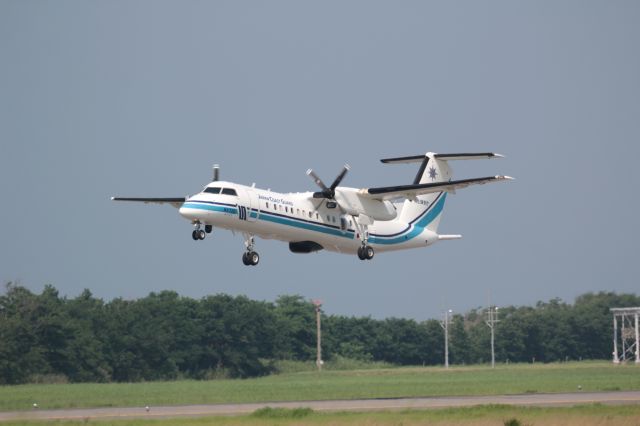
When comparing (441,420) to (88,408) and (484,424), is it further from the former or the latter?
(88,408)

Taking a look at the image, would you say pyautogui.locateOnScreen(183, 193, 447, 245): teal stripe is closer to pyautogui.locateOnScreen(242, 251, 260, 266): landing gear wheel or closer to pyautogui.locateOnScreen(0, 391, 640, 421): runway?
pyautogui.locateOnScreen(242, 251, 260, 266): landing gear wheel

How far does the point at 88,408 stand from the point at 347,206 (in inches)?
488

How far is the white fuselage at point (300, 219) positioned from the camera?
3866 cm

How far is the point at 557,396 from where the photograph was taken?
136 ft

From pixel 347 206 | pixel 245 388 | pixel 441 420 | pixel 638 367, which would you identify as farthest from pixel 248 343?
pixel 441 420

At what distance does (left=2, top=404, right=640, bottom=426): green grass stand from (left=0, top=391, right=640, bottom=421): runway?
1.78m

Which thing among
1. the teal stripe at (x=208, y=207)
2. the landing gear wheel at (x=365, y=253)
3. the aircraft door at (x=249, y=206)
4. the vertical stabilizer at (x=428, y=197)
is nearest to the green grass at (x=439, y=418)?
the teal stripe at (x=208, y=207)

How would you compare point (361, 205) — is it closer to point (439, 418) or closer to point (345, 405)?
point (345, 405)

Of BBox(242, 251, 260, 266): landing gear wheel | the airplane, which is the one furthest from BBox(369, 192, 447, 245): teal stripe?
BBox(242, 251, 260, 266): landing gear wheel

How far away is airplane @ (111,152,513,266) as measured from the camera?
39.0 meters

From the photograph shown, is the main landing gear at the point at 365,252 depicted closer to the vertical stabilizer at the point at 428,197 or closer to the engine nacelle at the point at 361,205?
the engine nacelle at the point at 361,205

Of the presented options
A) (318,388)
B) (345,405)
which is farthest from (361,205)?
(318,388)

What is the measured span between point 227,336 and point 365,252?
27.3 m

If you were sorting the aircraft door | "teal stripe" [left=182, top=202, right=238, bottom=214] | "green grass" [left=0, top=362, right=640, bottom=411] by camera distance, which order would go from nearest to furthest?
1. "teal stripe" [left=182, top=202, right=238, bottom=214]
2. the aircraft door
3. "green grass" [left=0, top=362, right=640, bottom=411]
